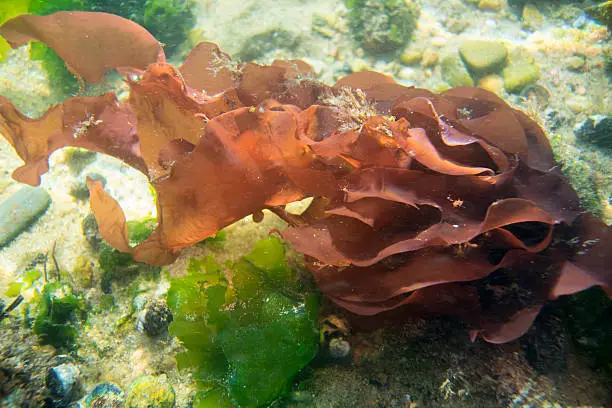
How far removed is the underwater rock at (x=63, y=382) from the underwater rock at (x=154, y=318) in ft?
1.27

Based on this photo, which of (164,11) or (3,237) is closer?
(3,237)

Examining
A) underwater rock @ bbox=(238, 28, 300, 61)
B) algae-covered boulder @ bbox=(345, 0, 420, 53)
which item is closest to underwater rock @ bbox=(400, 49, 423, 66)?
algae-covered boulder @ bbox=(345, 0, 420, 53)

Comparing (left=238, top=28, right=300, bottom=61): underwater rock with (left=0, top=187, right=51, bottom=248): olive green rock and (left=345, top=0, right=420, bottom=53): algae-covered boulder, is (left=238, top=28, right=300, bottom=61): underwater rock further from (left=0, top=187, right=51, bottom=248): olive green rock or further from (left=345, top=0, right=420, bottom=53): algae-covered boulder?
(left=0, top=187, right=51, bottom=248): olive green rock

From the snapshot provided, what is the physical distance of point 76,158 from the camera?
3.43 metres

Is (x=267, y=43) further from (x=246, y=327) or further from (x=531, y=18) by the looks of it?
(x=246, y=327)

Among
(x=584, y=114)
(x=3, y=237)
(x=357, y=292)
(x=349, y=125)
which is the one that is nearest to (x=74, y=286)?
(x=3, y=237)

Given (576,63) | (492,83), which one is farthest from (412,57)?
(576,63)

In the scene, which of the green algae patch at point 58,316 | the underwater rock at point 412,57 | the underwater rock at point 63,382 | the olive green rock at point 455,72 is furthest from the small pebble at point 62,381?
the underwater rock at point 412,57

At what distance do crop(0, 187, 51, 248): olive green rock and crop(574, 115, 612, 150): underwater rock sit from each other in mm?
5021

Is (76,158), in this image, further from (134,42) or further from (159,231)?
(159,231)

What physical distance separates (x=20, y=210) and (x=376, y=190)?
10.6 ft

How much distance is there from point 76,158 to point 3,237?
983 mm

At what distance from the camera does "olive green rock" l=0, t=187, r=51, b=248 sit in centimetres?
288

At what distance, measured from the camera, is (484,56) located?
4.17 m
